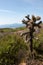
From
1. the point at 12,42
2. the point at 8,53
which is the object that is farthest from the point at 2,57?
the point at 12,42

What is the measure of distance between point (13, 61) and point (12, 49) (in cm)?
177

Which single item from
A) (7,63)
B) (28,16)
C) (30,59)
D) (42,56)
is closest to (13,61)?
(7,63)

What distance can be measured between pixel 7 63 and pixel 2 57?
105 centimetres

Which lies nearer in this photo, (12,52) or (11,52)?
(11,52)

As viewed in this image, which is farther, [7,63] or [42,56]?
[42,56]

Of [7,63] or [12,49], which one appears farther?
[12,49]

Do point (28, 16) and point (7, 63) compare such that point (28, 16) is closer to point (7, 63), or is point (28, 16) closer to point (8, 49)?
point (8, 49)

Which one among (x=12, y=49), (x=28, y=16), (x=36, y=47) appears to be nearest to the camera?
(x=28, y=16)

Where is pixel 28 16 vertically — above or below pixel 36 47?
above

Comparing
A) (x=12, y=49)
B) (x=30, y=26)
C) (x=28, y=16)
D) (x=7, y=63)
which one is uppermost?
(x=28, y=16)

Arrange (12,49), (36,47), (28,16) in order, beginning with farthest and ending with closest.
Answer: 1. (36,47)
2. (12,49)
3. (28,16)

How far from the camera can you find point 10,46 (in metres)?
22.6

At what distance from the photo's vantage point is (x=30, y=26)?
70.4ft

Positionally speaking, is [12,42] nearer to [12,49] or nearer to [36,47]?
[12,49]
